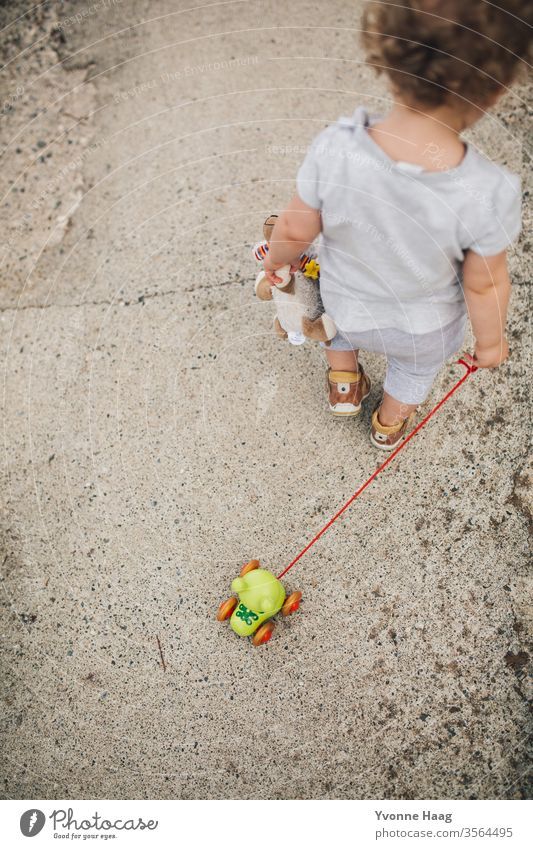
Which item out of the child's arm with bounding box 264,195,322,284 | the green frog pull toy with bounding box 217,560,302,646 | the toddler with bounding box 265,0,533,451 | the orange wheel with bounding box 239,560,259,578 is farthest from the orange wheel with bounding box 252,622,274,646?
the child's arm with bounding box 264,195,322,284

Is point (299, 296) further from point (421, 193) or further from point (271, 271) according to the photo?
point (421, 193)

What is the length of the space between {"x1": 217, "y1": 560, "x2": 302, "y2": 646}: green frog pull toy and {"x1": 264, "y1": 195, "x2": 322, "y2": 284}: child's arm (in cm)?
77

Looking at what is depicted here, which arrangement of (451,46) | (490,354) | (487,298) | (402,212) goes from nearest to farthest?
(451,46)
(402,212)
(487,298)
(490,354)

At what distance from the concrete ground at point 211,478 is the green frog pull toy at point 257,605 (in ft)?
0.24

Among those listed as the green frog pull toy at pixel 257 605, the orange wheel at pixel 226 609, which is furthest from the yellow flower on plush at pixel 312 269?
the orange wheel at pixel 226 609

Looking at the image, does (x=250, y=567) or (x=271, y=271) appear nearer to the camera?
(x=271, y=271)

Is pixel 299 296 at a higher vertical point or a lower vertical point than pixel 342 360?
higher

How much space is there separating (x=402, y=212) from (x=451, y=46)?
25 cm

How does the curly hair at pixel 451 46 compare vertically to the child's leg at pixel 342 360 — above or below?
above

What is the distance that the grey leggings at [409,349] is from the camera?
A: 136 centimetres

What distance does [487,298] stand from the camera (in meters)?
1.20

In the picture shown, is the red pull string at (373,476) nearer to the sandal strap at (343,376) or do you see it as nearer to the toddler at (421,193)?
the sandal strap at (343,376)

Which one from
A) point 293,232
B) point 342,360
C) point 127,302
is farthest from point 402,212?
point 127,302

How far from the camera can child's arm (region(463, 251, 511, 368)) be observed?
1142 mm
